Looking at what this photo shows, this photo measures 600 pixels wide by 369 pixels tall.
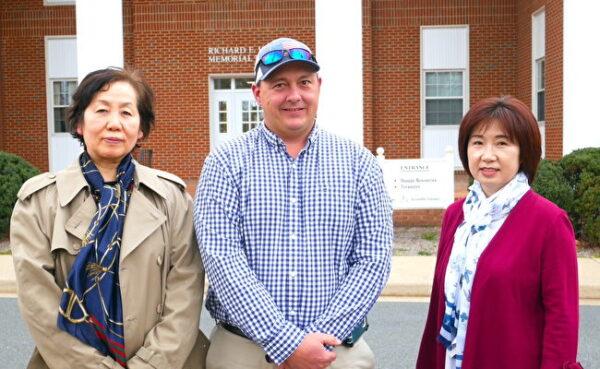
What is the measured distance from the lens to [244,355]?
3.01 m

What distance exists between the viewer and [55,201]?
9.55ft

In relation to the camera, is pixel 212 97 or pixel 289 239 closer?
pixel 289 239

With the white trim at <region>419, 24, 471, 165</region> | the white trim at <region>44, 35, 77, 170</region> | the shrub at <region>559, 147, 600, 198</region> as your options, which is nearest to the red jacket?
the shrub at <region>559, 147, 600, 198</region>

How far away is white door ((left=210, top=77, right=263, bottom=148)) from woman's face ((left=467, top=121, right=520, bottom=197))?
16907mm

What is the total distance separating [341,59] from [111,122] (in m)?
11.4

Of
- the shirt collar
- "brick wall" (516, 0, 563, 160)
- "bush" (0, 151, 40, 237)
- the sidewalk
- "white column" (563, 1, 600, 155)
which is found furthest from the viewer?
"brick wall" (516, 0, 563, 160)

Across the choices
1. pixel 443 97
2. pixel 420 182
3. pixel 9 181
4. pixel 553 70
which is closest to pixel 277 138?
pixel 420 182

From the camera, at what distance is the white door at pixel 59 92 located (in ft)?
67.2

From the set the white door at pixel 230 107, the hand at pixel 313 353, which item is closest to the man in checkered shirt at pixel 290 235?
the hand at pixel 313 353

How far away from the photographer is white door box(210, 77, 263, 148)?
Answer: 781 inches

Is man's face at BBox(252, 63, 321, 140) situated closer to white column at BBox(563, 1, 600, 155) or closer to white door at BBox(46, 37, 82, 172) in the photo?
white column at BBox(563, 1, 600, 155)

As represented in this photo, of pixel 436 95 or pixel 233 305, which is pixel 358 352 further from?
pixel 436 95

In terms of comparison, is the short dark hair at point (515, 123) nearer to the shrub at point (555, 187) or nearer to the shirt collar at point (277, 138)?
the shirt collar at point (277, 138)

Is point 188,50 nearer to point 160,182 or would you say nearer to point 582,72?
point 582,72
